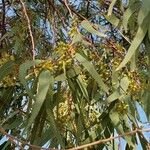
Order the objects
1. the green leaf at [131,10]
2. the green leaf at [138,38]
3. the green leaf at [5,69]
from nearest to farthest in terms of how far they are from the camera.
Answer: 1. the green leaf at [138,38]
2. the green leaf at [5,69]
3. the green leaf at [131,10]

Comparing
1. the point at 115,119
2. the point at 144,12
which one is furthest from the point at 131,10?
the point at 115,119

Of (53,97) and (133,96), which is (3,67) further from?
(133,96)

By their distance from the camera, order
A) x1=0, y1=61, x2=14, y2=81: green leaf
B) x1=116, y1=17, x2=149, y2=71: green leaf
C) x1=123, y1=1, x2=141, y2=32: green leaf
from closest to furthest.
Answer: x1=116, y1=17, x2=149, y2=71: green leaf
x1=0, y1=61, x2=14, y2=81: green leaf
x1=123, y1=1, x2=141, y2=32: green leaf

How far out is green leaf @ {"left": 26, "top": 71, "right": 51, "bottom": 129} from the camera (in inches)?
54.0

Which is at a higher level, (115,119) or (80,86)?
(80,86)

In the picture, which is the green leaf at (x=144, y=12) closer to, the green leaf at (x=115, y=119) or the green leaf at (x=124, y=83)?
the green leaf at (x=124, y=83)

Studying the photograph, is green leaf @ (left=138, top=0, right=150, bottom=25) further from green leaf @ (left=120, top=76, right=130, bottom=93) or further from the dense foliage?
green leaf @ (left=120, top=76, right=130, bottom=93)

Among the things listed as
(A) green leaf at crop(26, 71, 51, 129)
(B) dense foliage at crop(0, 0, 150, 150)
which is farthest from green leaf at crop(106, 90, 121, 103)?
(A) green leaf at crop(26, 71, 51, 129)

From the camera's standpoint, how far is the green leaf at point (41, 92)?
1372 millimetres

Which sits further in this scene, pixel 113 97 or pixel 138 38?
pixel 113 97

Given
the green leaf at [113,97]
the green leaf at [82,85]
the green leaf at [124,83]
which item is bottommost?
the green leaf at [113,97]

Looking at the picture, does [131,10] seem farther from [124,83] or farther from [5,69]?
[5,69]

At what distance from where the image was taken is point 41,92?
1.41m

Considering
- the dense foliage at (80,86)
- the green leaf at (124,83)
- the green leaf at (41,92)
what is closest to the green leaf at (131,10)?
the dense foliage at (80,86)
